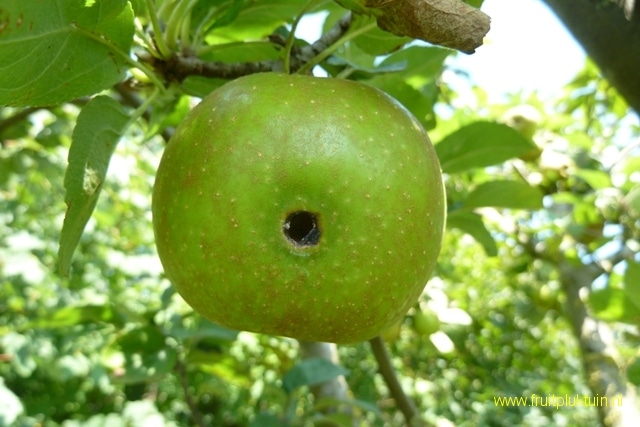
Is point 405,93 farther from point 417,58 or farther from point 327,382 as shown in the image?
point 327,382

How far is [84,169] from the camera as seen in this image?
2.58 ft

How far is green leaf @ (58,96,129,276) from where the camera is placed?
78cm

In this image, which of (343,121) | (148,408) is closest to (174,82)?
(343,121)

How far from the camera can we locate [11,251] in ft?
9.09

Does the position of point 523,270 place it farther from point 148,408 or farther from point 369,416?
point 148,408

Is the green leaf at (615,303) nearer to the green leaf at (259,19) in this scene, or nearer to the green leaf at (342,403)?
the green leaf at (342,403)

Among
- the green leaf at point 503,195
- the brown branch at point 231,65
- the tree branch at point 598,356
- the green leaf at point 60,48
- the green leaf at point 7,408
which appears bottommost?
the tree branch at point 598,356

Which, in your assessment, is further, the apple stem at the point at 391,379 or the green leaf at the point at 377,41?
the apple stem at the point at 391,379

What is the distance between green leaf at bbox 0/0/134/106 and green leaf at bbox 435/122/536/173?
745 mm

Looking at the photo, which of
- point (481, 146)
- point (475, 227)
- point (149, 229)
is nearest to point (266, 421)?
point (475, 227)

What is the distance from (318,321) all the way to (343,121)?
9.3 inches

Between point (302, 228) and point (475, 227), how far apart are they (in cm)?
87

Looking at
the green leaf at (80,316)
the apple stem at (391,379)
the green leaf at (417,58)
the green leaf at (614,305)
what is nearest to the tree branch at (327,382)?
the apple stem at (391,379)

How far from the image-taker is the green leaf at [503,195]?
148 centimetres
